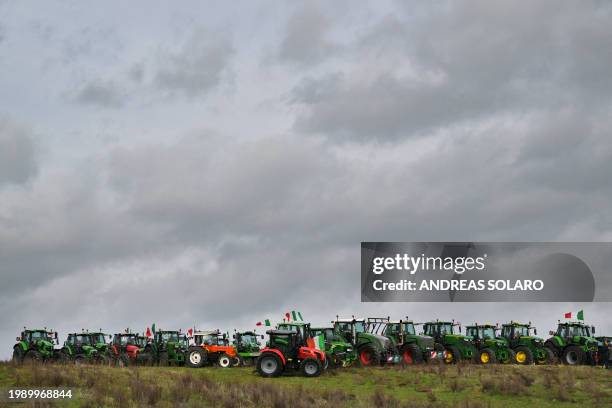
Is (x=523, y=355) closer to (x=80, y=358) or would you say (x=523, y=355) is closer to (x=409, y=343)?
(x=409, y=343)

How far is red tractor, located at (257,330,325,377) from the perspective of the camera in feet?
114

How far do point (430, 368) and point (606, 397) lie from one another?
10.1m

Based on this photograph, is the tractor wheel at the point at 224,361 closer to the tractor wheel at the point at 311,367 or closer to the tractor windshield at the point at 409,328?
the tractor wheel at the point at 311,367

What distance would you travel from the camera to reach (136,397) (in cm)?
2578

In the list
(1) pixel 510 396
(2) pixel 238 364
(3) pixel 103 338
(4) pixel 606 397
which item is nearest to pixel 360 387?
(1) pixel 510 396

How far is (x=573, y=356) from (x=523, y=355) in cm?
298

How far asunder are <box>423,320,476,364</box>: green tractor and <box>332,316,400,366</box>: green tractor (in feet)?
15.4

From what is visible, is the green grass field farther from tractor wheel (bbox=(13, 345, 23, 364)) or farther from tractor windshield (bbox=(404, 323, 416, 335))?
tractor wheel (bbox=(13, 345, 23, 364))

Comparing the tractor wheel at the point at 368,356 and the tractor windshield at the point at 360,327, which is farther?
the tractor windshield at the point at 360,327

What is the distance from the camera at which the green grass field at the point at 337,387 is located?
85.3 ft

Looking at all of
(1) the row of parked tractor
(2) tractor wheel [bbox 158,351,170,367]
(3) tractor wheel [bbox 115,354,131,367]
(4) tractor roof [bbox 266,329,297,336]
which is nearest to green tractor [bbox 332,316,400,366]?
(1) the row of parked tractor

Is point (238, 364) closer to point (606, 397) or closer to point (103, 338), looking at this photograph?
point (103, 338)

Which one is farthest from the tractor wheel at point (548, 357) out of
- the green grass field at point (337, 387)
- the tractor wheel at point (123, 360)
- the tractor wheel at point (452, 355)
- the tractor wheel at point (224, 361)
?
the tractor wheel at point (123, 360)

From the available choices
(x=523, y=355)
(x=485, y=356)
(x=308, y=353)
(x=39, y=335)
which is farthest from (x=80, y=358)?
(x=523, y=355)
